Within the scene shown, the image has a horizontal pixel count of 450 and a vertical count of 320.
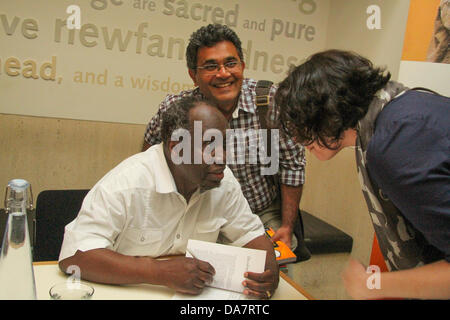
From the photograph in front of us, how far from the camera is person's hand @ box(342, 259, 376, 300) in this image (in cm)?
80

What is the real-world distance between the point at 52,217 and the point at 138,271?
612mm

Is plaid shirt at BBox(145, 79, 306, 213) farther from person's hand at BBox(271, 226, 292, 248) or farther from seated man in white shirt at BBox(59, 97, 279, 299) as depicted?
seated man in white shirt at BBox(59, 97, 279, 299)

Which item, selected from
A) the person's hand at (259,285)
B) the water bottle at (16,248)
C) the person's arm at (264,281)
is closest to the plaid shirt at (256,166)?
the person's arm at (264,281)

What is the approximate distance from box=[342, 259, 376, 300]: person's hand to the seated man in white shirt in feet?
0.86

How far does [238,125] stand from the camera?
1699 millimetres

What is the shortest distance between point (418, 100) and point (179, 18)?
1880 mm

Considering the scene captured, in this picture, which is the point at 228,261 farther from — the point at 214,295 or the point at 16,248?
the point at 16,248

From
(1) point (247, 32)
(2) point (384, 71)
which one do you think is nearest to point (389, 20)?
(1) point (247, 32)

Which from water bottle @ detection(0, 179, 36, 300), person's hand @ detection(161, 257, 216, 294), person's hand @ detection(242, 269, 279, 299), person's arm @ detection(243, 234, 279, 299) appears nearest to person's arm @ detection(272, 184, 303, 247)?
person's arm @ detection(243, 234, 279, 299)

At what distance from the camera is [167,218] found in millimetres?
1250

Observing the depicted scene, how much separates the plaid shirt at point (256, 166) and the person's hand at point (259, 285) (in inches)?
25.5

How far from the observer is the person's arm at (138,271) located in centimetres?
100

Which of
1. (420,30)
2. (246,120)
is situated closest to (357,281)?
(246,120)
